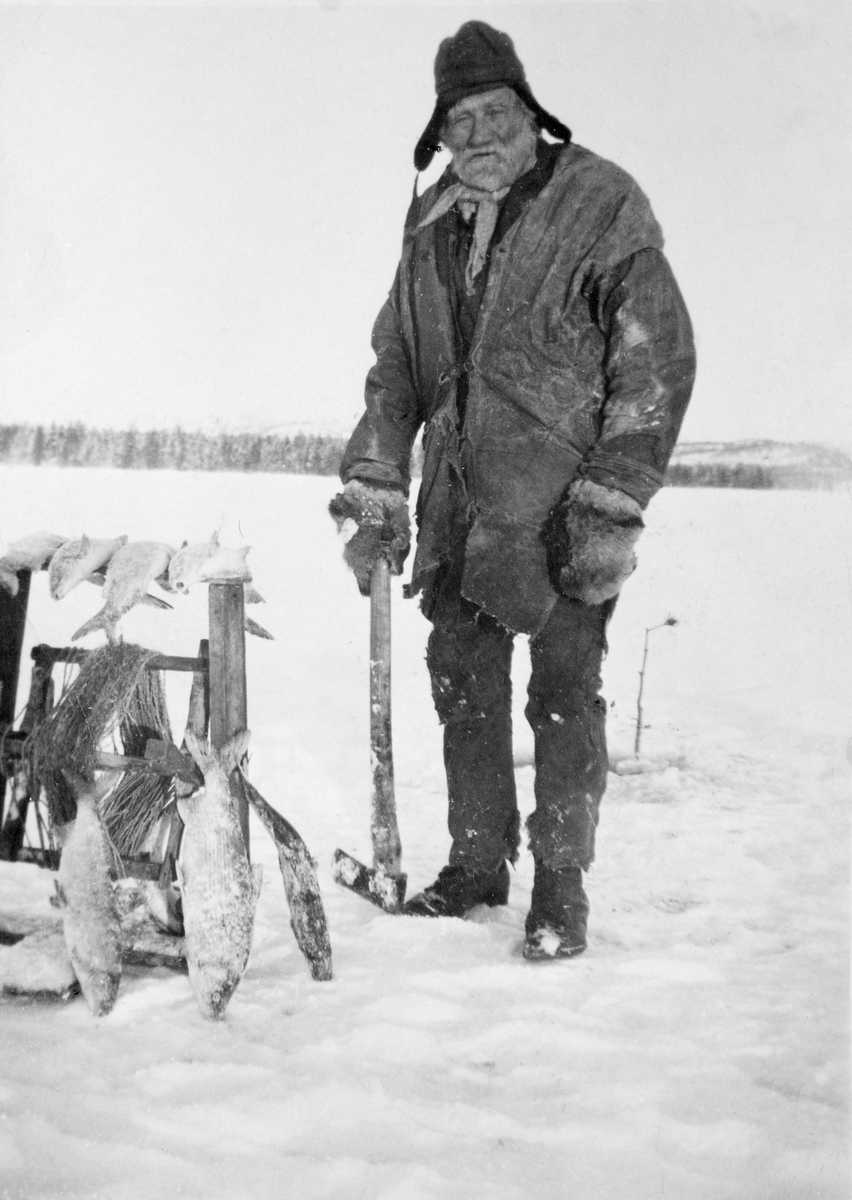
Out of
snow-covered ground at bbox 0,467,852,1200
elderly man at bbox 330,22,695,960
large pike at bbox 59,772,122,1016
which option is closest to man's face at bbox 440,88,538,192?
elderly man at bbox 330,22,695,960

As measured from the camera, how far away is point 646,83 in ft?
5.73

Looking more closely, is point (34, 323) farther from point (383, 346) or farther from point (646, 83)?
point (646, 83)

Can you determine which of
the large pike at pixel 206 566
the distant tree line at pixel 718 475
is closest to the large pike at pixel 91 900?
the large pike at pixel 206 566

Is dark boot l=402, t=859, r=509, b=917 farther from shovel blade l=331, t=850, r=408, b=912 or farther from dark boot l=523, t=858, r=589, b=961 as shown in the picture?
dark boot l=523, t=858, r=589, b=961

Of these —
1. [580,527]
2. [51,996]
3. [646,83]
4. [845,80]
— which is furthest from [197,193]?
[51,996]

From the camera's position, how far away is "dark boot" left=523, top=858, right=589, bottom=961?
1748 mm

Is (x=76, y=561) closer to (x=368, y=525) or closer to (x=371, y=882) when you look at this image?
(x=368, y=525)

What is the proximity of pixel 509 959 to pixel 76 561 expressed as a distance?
1119mm

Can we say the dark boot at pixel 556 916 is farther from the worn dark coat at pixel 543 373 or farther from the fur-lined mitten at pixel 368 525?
the fur-lined mitten at pixel 368 525

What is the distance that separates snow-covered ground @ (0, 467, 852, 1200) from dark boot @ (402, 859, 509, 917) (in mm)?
44

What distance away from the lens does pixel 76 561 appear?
1.67 metres

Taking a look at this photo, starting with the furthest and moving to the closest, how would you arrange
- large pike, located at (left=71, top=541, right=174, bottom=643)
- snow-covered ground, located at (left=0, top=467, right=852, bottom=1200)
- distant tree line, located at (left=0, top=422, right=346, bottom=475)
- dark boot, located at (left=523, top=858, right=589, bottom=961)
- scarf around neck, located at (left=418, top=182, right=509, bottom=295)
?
distant tree line, located at (left=0, top=422, right=346, bottom=475) < scarf around neck, located at (left=418, top=182, right=509, bottom=295) < dark boot, located at (left=523, top=858, right=589, bottom=961) < large pike, located at (left=71, top=541, right=174, bottom=643) < snow-covered ground, located at (left=0, top=467, right=852, bottom=1200)

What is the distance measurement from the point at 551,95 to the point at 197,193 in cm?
83

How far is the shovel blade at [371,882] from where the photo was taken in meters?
1.93
